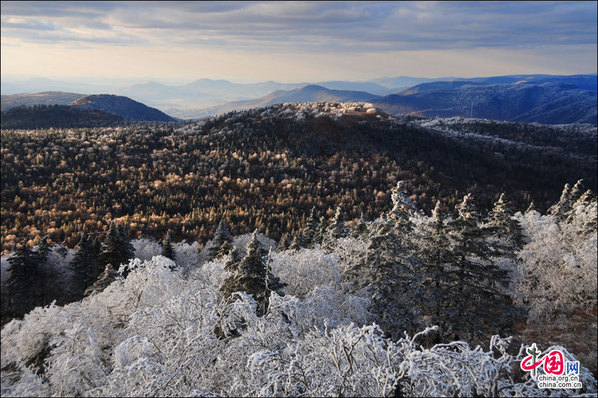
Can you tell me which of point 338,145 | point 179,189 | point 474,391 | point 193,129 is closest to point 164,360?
point 474,391

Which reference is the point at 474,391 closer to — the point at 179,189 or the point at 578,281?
the point at 578,281

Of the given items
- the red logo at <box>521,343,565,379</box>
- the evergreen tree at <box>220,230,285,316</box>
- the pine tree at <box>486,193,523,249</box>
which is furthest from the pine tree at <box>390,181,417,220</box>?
the red logo at <box>521,343,565,379</box>

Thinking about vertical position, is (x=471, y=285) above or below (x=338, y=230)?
above

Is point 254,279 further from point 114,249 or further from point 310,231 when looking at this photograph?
point 310,231

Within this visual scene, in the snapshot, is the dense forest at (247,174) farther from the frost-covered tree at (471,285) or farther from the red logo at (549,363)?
the red logo at (549,363)

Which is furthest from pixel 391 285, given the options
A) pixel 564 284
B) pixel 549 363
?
pixel 549 363

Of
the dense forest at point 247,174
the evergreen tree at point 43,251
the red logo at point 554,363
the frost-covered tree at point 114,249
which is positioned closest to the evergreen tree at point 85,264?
the frost-covered tree at point 114,249
